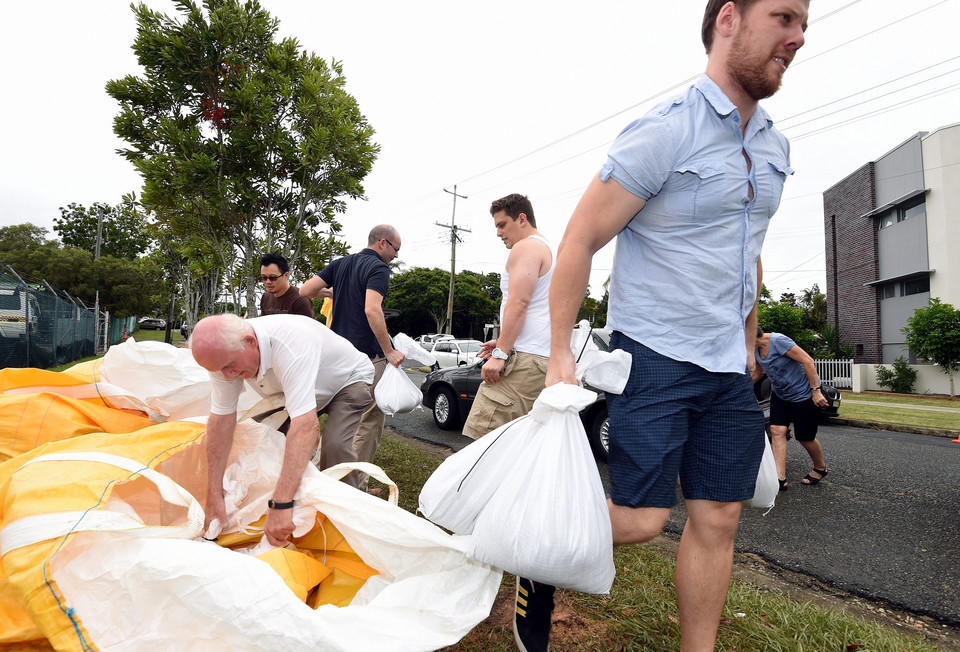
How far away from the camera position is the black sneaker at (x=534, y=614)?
1.65 m

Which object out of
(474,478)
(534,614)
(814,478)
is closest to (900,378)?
(814,478)

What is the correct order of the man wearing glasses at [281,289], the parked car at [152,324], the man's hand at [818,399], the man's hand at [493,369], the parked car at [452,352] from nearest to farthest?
the man's hand at [493,369] < the man's hand at [818,399] < the man wearing glasses at [281,289] < the parked car at [452,352] < the parked car at [152,324]

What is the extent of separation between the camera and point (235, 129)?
6559mm

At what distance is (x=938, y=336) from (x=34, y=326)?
23.3 metres

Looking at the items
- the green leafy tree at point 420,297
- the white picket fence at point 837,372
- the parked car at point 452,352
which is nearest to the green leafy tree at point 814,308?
the white picket fence at point 837,372

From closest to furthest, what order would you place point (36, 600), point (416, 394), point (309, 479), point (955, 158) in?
point (36, 600) < point (309, 479) < point (416, 394) < point (955, 158)

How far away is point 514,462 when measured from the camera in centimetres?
151

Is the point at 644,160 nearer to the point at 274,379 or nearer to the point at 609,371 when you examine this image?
the point at 609,371

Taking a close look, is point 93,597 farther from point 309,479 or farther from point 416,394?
point 416,394

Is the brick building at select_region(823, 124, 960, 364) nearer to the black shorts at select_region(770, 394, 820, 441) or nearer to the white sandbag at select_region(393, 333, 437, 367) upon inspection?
the black shorts at select_region(770, 394, 820, 441)

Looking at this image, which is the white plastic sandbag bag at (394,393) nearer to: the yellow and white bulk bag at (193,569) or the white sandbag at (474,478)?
the yellow and white bulk bag at (193,569)

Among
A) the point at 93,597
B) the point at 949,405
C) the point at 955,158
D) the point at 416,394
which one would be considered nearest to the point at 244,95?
the point at 416,394

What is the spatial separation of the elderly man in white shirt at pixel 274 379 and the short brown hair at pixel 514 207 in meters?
1.15

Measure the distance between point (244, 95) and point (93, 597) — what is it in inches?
245
